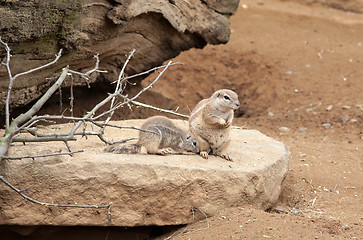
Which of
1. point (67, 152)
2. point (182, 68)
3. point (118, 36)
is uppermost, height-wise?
point (118, 36)

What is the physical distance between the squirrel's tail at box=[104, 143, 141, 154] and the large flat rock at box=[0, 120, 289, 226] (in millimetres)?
102

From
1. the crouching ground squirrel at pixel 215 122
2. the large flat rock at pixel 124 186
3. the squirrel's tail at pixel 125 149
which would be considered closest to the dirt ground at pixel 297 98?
the large flat rock at pixel 124 186

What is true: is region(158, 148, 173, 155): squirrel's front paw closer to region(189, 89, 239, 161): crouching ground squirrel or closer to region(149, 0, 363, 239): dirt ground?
region(189, 89, 239, 161): crouching ground squirrel

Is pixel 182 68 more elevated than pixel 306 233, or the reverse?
pixel 306 233

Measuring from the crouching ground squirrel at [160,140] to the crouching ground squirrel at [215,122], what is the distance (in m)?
0.10

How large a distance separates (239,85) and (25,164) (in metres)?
6.41

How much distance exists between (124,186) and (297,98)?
6.01 metres

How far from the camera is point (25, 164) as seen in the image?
5004 mm

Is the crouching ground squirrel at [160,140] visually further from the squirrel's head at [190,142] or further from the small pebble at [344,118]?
the small pebble at [344,118]

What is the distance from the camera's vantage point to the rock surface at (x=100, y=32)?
6.08m

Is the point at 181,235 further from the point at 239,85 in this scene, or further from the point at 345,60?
the point at 345,60

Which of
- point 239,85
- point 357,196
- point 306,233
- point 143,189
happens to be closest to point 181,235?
point 143,189

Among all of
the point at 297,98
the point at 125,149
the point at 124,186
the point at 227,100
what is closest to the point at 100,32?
the point at 125,149

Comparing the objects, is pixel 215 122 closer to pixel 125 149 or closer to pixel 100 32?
pixel 125 149
